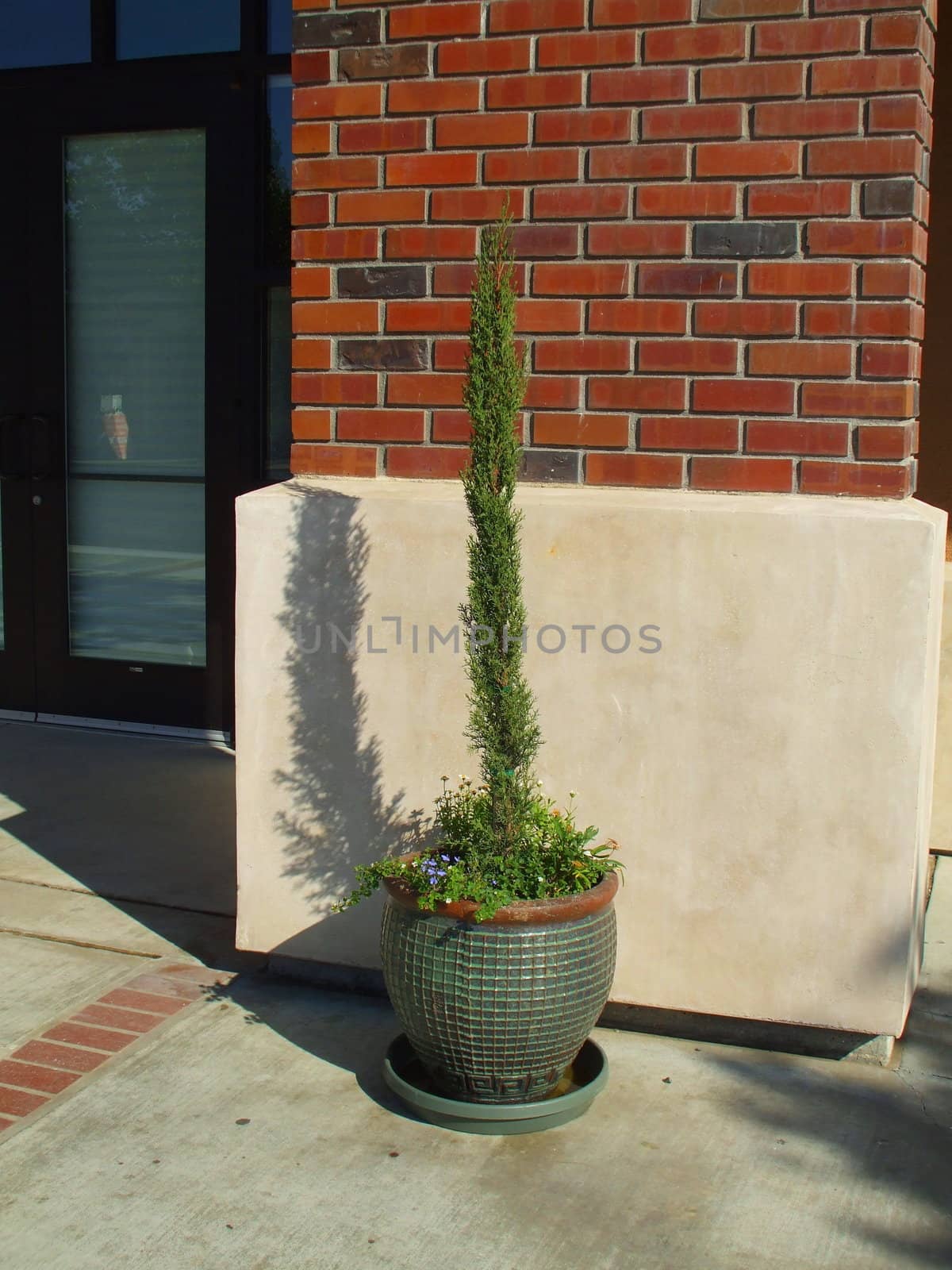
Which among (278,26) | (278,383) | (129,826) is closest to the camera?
(129,826)

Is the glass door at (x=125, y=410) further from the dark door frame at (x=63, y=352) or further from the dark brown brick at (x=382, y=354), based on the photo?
the dark brown brick at (x=382, y=354)

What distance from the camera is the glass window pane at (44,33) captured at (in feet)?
22.4

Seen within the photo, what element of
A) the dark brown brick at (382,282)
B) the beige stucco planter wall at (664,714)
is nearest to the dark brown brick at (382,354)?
the dark brown brick at (382,282)

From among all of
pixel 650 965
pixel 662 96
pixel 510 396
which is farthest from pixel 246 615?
pixel 662 96

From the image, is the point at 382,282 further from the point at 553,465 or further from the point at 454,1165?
the point at 454,1165

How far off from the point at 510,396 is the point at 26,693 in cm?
485

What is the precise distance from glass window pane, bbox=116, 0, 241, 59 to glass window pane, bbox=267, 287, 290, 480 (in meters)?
1.19

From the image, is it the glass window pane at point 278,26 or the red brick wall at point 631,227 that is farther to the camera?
the glass window pane at point 278,26

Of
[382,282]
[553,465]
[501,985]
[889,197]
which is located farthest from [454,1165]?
[889,197]

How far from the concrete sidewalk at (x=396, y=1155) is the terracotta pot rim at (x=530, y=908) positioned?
53cm

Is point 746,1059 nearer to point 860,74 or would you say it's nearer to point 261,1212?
point 261,1212

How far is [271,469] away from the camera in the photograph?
21.9 feet

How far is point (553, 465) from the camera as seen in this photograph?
378 centimetres

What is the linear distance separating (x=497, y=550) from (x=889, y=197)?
4.42ft
